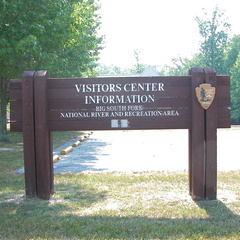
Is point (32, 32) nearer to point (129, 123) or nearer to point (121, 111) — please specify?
point (121, 111)

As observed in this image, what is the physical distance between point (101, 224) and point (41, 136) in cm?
185

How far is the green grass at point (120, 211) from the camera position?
4.34 meters

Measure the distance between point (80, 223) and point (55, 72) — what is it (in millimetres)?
14095

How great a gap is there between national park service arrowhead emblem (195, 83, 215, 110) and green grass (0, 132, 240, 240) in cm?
140

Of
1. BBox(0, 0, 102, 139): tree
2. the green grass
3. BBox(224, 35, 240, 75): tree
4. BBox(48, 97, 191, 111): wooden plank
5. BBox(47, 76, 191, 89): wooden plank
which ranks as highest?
BBox(224, 35, 240, 75): tree

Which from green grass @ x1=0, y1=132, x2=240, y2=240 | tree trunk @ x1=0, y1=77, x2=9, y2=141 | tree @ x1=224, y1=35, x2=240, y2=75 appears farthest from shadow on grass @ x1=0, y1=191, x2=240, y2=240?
tree @ x1=224, y1=35, x2=240, y2=75

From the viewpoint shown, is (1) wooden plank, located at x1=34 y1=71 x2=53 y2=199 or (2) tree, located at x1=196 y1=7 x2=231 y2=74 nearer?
(1) wooden plank, located at x1=34 y1=71 x2=53 y2=199

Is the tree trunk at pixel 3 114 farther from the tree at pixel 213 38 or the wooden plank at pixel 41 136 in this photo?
the tree at pixel 213 38

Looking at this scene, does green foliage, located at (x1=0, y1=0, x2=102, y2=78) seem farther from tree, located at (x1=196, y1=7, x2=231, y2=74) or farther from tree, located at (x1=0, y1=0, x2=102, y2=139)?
tree, located at (x1=196, y1=7, x2=231, y2=74)

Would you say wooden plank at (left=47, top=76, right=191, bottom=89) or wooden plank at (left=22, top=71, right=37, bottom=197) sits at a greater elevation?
wooden plank at (left=47, top=76, right=191, bottom=89)

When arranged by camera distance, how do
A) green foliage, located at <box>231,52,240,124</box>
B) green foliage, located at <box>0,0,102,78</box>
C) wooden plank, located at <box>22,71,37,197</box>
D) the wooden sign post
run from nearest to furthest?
the wooden sign post
wooden plank, located at <box>22,71,37,197</box>
green foliage, located at <box>0,0,102,78</box>
green foliage, located at <box>231,52,240,124</box>

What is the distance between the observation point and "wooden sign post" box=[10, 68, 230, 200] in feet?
18.9

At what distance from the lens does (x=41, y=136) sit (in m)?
5.86

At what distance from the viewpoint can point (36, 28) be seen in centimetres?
1244
